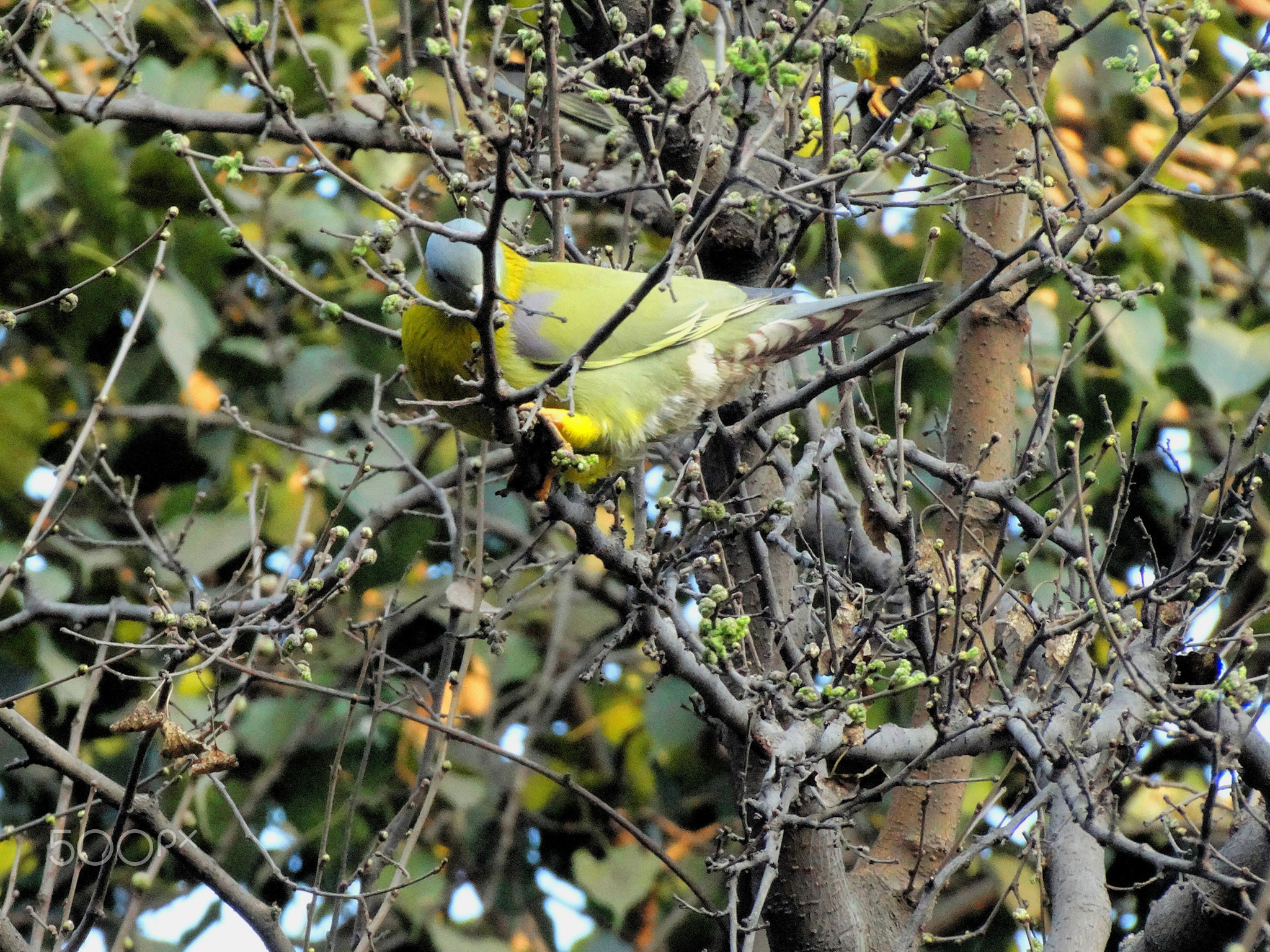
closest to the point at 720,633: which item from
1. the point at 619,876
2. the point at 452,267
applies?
the point at 452,267

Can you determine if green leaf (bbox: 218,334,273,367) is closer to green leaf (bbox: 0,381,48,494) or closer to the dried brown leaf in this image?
green leaf (bbox: 0,381,48,494)

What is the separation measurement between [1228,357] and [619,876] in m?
2.38

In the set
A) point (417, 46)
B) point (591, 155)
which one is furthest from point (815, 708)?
point (417, 46)

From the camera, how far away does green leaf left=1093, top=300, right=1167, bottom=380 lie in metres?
3.55

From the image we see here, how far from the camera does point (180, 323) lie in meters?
3.60

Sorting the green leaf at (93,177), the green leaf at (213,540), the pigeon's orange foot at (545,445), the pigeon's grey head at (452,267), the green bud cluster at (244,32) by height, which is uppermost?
the green bud cluster at (244,32)

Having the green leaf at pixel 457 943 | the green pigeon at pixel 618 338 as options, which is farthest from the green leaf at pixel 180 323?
the green leaf at pixel 457 943

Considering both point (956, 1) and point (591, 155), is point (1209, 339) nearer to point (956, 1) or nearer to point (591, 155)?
point (956, 1)

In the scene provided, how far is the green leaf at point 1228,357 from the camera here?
3.59m

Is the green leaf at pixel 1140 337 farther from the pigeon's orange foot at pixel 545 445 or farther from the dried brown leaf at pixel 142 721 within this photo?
the dried brown leaf at pixel 142 721

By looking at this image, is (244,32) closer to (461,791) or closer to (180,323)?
(180,323)

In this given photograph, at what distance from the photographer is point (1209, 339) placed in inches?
146

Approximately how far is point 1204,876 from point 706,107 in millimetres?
1674

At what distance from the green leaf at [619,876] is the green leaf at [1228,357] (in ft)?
7.19
